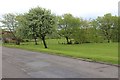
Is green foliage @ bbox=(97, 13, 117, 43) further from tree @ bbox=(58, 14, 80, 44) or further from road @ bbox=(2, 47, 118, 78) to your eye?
road @ bbox=(2, 47, 118, 78)

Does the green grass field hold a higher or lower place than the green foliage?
lower

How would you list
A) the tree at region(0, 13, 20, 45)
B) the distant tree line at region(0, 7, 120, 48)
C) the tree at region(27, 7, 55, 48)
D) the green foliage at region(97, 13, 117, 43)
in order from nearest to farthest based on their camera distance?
the tree at region(27, 7, 55, 48) → the distant tree line at region(0, 7, 120, 48) → the tree at region(0, 13, 20, 45) → the green foliage at region(97, 13, 117, 43)

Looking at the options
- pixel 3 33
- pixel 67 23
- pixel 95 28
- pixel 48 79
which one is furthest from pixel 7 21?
pixel 48 79

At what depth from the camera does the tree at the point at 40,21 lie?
40250 millimetres

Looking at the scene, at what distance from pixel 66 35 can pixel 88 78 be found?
5209cm

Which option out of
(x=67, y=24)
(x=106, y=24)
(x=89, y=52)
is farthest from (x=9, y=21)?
(x=89, y=52)

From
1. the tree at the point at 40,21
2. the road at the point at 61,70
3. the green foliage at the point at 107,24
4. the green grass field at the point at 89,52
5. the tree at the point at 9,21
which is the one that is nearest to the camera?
the road at the point at 61,70

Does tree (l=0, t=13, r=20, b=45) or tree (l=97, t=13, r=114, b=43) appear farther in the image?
tree (l=97, t=13, r=114, b=43)

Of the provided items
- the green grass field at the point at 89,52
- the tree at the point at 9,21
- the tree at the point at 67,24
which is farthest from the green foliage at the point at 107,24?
the green grass field at the point at 89,52

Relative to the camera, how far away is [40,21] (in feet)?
132

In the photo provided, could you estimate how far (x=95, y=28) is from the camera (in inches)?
2793

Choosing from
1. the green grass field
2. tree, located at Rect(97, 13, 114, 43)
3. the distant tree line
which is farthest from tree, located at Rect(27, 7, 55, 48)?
tree, located at Rect(97, 13, 114, 43)

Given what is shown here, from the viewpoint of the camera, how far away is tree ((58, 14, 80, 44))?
62531 mm

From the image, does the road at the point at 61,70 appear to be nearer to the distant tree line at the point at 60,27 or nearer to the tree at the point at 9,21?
the distant tree line at the point at 60,27
